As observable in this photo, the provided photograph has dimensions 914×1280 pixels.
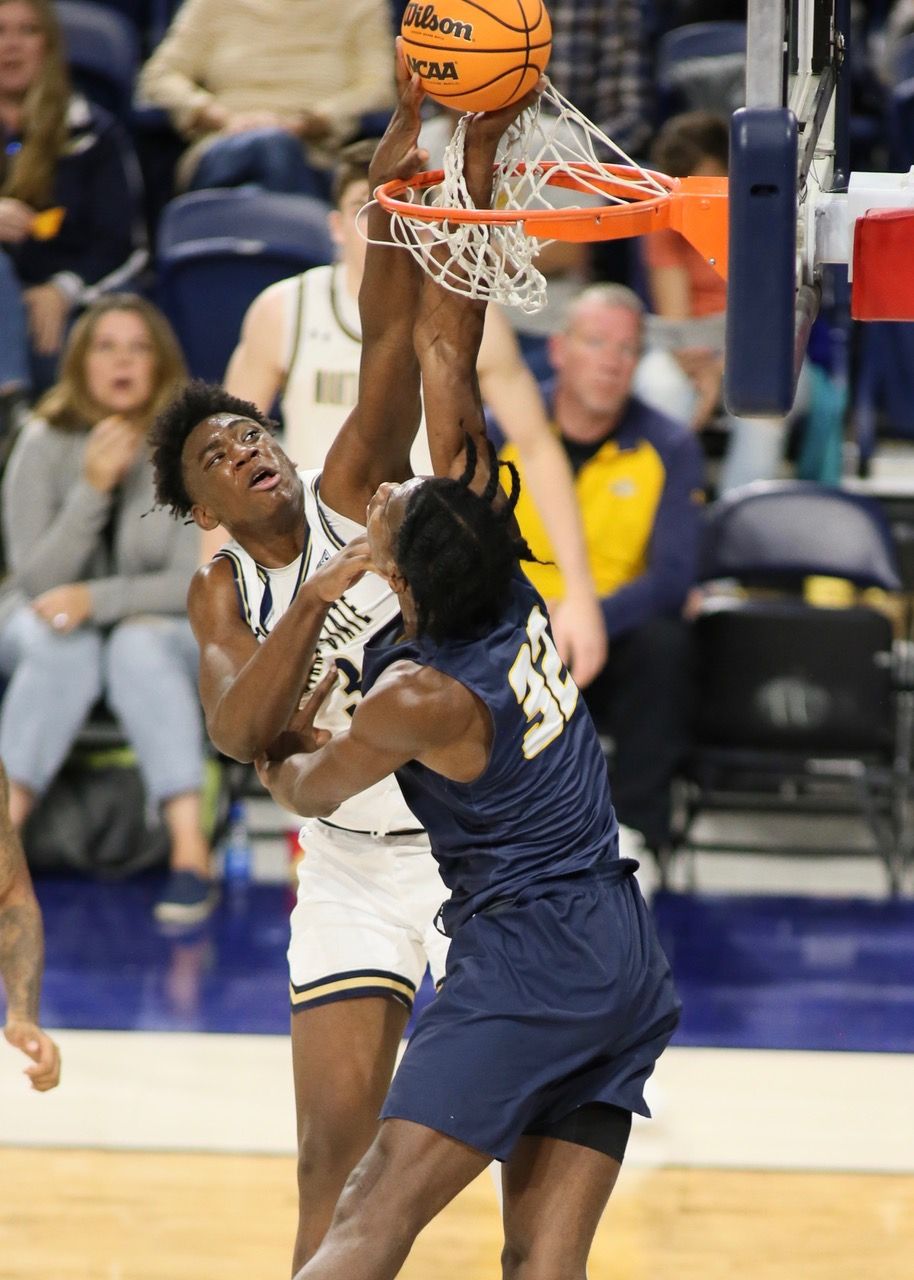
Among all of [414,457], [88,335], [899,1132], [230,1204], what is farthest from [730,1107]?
[88,335]

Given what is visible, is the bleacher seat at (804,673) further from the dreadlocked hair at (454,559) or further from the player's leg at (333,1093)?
the dreadlocked hair at (454,559)

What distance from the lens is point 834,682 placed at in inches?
248

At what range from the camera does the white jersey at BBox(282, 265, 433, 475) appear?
197 inches

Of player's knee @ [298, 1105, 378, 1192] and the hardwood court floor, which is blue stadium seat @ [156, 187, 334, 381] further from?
player's knee @ [298, 1105, 378, 1192]

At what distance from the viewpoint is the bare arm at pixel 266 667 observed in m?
2.95

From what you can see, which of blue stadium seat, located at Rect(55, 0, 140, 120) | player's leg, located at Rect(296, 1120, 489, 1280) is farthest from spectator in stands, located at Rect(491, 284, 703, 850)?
player's leg, located at Rect(296, 1120, 489, 1280)

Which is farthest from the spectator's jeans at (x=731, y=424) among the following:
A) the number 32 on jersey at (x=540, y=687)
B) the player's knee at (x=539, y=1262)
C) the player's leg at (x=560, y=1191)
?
the player's knee at (x=539, y=1262)

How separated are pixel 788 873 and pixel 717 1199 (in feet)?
8.24

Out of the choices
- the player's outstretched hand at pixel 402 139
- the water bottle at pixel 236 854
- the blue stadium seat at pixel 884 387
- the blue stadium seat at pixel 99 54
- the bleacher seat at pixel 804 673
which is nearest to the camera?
the player's outstretched hand at pixel 402 139

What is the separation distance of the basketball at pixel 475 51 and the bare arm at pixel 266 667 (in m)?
0.74

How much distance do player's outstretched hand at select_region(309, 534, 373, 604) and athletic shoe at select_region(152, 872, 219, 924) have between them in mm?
3196

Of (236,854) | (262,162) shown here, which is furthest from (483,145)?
(262,162)

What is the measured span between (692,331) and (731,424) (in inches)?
20.0

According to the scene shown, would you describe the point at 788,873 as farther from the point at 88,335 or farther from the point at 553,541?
the point at 88,335
